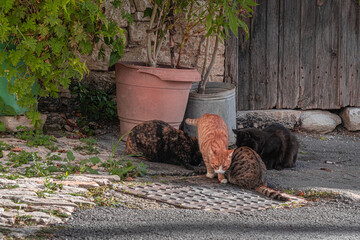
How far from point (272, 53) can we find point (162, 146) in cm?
258

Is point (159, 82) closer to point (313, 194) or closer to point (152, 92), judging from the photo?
point (152, 92)

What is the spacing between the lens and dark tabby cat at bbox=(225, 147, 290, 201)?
3.93 metres

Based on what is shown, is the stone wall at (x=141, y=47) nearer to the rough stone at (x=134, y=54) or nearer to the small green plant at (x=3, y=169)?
the rough stone at (x=134, y=54)

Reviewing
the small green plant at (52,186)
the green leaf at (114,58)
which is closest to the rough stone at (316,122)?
the green leaf at (114,58)

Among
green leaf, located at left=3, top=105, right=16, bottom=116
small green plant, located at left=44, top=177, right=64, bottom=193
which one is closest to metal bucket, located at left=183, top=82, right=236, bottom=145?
green leaf, located at left=3, top=105, right=16, bottom=116

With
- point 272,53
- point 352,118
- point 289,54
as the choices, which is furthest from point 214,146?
point 352,118

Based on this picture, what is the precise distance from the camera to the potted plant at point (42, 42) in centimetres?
434

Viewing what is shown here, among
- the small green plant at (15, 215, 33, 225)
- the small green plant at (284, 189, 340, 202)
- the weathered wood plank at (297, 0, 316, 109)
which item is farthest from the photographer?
the weathered wood plank at (297, 0, 316, 109)

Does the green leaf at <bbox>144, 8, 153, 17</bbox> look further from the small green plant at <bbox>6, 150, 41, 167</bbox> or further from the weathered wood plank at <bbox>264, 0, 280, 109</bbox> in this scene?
the small green plant at <bbox>6, 150, 41, 167</bbox>

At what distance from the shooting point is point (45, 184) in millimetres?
3352

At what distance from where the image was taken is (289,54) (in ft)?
21.7

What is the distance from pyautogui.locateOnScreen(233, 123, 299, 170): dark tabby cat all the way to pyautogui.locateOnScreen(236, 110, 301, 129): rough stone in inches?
60.5

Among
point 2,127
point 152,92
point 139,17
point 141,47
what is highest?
point 139,17

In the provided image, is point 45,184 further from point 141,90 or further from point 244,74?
point 244,74
